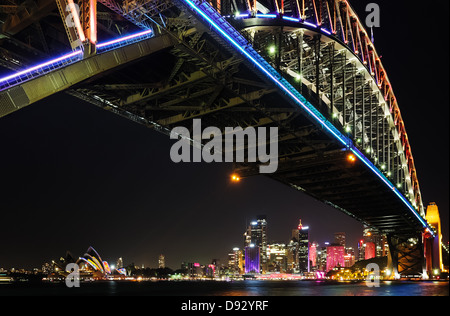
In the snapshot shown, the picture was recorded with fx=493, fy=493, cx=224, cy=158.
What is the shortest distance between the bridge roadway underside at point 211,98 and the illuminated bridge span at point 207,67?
0.25 feet

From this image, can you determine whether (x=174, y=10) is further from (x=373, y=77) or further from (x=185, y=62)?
(x=373, y=77)

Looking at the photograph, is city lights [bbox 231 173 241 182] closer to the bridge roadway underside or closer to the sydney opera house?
the bridge roadway underside

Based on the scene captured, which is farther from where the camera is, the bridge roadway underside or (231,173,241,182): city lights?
(231,173,241,182): city lights

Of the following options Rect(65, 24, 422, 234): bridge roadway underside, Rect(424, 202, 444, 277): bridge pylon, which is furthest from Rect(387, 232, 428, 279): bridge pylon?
Rect(65, 24, 422, 234): bridge roadway underside

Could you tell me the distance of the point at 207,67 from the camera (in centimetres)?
2327

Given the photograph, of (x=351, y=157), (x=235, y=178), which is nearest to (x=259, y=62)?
(x=351, y=157)

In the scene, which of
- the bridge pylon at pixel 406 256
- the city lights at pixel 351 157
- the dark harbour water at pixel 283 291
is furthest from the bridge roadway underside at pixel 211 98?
the bridge pylon at pixel 406 256

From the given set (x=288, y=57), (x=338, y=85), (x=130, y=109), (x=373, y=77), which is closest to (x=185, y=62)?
(x=130, y=109)

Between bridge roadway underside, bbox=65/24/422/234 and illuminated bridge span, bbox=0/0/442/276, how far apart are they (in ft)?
0.25

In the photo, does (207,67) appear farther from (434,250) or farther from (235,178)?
(434,250)

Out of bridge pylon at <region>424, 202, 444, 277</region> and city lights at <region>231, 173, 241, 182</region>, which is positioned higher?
city lights at <region>231, 173, 241, 182</region>

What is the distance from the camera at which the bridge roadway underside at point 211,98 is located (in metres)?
22.6

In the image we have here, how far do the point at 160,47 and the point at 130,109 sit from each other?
32.4 ft

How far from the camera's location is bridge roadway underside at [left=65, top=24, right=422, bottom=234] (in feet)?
74.0
